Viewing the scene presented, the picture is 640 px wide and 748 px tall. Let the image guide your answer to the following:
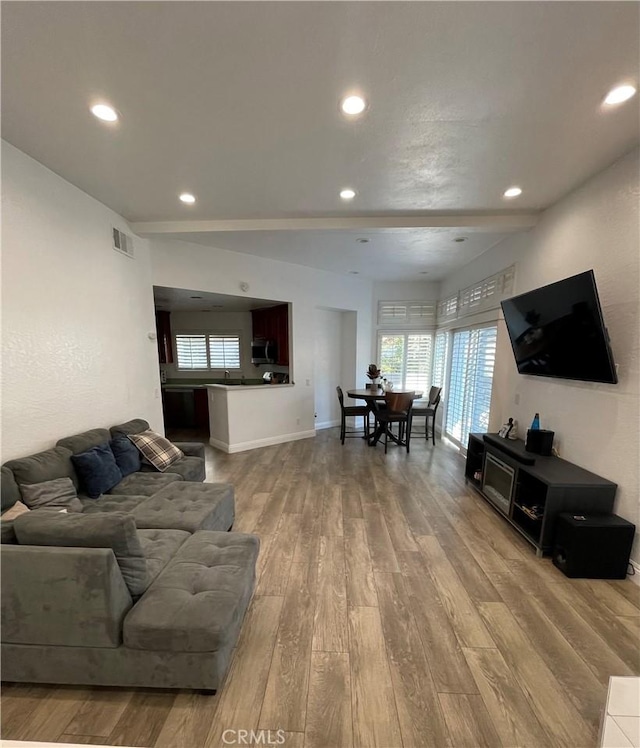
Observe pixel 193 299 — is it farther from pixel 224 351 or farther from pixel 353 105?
pixel 353 105

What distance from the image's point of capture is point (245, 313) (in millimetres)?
6555

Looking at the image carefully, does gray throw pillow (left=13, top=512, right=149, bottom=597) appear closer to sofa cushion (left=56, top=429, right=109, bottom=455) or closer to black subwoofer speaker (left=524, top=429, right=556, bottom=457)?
sofa cushion (left=56, top=429, right=109, bottom=455)

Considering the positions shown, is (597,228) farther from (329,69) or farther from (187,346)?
(187,346)

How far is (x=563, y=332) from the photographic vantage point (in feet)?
7.75

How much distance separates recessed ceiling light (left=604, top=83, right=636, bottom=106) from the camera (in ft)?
5.05

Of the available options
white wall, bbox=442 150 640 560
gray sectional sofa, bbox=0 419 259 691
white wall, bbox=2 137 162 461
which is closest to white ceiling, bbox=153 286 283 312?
white wall, bbox=2 137 162 461

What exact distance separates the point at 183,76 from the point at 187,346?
18.7 feet

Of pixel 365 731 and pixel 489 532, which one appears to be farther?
pixel 489 532

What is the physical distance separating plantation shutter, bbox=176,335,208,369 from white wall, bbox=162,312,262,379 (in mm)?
136

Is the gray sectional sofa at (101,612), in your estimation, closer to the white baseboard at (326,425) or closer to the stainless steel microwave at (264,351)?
the stainless steel microwave at (264,351)

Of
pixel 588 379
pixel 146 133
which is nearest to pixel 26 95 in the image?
pixel 146 133

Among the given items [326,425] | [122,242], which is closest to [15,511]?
[122,242]

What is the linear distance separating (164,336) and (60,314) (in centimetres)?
415

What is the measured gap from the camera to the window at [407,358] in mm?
6117
